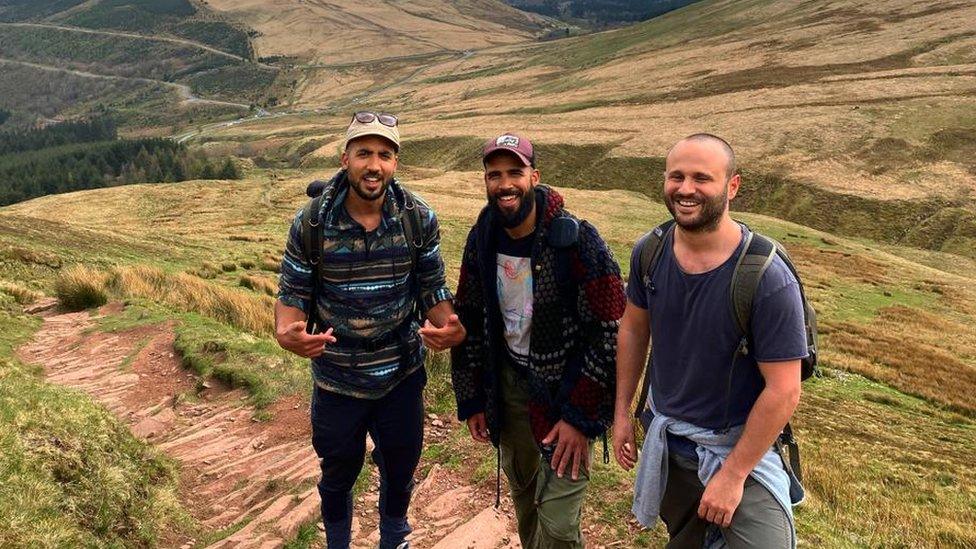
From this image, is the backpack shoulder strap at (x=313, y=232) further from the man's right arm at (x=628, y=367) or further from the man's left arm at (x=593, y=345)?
the man's right arm at (x=628, y=367)

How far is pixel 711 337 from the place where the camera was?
2.88m

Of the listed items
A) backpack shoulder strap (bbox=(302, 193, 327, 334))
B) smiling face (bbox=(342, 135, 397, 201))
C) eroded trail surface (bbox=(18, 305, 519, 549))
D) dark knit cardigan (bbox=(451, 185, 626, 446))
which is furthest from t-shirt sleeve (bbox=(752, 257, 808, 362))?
eroded trail surface (bbox=(18, 305, 519, 549))

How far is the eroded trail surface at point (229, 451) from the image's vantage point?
5195 millimetres

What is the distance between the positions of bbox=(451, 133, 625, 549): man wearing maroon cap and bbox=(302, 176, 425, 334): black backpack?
1.29 ft

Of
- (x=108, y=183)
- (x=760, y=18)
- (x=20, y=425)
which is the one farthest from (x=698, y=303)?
(x=760, y=18)

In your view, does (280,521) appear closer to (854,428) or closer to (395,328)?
(395,328)

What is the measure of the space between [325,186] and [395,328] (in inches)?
43.2

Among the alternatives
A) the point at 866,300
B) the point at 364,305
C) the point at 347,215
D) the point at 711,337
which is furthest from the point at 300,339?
the point at 866,300

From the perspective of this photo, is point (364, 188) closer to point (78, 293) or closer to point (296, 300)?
point (296, 300)

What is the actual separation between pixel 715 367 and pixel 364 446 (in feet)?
8.59

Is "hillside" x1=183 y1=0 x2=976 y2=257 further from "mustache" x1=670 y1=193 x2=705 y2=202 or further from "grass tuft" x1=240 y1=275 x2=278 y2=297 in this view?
"mustache" x1=670 y1=193 x2=705 y2=202

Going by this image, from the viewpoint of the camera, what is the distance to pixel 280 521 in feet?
17.2

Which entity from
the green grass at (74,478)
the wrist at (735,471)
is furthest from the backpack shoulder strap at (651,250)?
the green grass at (74,478)

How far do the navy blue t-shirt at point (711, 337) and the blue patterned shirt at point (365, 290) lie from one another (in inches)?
60.7
